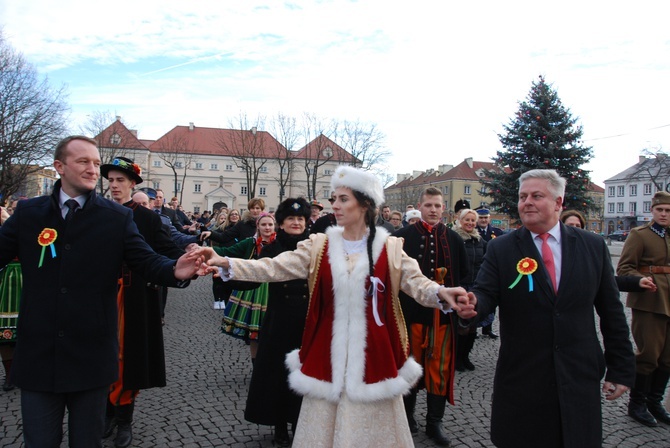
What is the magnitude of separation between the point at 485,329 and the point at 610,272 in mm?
6405

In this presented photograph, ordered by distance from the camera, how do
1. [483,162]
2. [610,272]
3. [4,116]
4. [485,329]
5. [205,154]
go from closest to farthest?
[610,272] → [485,329] → [4,116] → [205,154] → [483,162]

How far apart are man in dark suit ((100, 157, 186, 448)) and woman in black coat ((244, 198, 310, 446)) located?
901 millimetres

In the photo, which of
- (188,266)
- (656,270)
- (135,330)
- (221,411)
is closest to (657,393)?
(656,270)

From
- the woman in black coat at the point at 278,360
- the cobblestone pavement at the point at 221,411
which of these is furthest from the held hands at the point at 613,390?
the woman in black coat at the point at 278,360

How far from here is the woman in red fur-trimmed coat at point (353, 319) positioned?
2803 mm

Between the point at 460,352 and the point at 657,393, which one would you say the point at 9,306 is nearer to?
the point at 460,352

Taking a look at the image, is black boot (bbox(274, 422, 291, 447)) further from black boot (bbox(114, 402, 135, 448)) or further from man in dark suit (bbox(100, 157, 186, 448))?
black boot (bbox(114, 402, 135, 448))

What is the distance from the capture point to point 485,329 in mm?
Result: 9156

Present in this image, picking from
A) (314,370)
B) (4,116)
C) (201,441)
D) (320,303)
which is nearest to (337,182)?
(320,303)

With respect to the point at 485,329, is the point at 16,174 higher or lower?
higher

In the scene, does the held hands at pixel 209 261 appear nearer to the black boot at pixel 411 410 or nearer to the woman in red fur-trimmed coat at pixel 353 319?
the woman in red fur-trimmed coat at pixel 353 319

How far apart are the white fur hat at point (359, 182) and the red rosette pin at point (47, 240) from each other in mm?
1675

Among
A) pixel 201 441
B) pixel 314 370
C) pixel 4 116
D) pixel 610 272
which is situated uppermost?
pixel 4 116

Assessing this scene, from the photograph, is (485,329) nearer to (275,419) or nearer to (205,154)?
(275,419)
